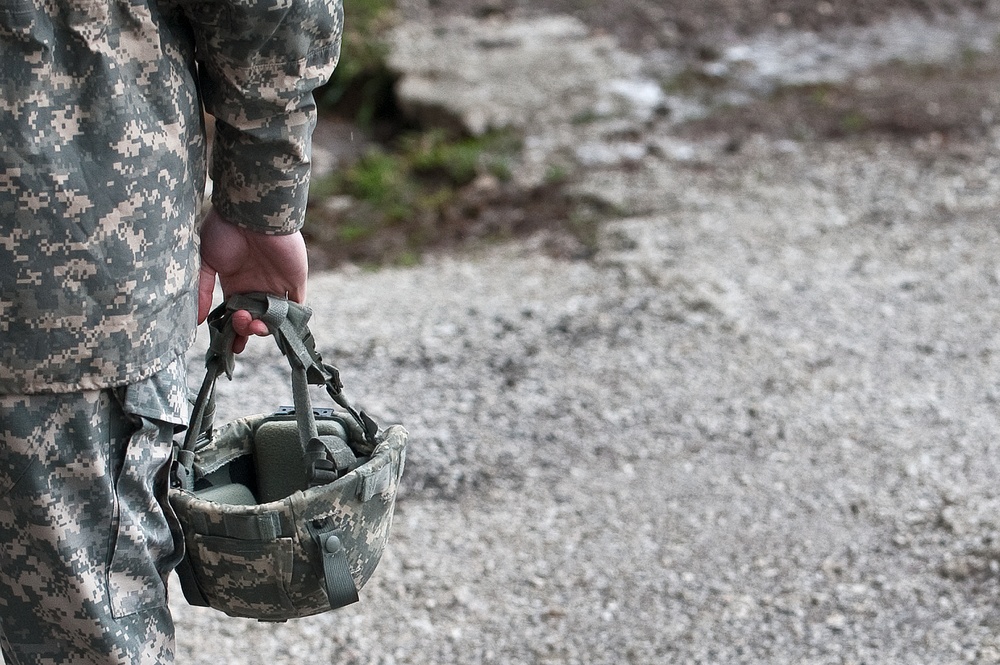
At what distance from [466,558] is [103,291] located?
5.36 ft

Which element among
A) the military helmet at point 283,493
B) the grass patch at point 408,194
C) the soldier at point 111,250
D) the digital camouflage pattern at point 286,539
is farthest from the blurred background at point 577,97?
the soldier at point 111,250

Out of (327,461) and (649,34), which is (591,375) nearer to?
(327,461)

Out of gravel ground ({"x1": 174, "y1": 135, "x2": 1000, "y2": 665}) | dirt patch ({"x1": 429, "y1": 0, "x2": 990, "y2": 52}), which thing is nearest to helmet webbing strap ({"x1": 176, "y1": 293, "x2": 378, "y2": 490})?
gravel ground ({"x1": 174, "y1": 135, "x2": 1000, "y2": 665})

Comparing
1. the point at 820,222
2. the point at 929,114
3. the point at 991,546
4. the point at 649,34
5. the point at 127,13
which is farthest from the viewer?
the point at 649,34

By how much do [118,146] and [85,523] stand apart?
483mm

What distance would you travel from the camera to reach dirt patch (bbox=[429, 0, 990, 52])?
7.53 meters

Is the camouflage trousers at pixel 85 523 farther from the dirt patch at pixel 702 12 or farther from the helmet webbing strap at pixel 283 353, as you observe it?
the dirt patch at pixel 702 12

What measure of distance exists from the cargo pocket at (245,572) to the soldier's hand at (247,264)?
0.32 metres

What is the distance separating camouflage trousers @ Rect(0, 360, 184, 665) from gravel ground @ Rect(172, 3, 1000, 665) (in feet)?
3.21

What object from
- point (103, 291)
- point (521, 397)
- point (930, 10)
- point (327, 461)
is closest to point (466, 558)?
point (521, 397)

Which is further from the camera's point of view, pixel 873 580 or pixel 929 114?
pixel 929 114

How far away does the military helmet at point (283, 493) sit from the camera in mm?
1715

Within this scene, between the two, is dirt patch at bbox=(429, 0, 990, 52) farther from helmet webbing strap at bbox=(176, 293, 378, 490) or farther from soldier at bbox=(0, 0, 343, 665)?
soldier at bbox=(0, 0, 343, 665)

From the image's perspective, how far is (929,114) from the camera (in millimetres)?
6055
